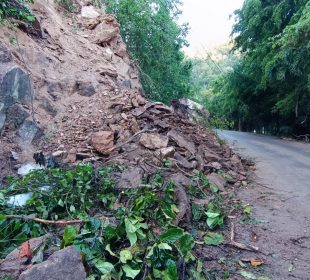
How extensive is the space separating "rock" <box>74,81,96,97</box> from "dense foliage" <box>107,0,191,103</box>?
3994 millimetres

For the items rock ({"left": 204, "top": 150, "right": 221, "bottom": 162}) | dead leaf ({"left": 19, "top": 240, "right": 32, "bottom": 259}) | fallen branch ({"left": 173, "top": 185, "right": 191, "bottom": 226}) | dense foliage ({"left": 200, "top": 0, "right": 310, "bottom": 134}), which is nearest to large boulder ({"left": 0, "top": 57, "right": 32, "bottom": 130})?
fallen branch ({"left": 173, "top": 185, "right": 191, "bottom": 226})

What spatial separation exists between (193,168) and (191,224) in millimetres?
1831

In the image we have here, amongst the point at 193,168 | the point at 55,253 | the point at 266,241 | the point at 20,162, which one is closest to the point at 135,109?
the point at 193,168

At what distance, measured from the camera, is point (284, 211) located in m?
5.21

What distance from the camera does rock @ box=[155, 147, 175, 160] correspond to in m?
5.78

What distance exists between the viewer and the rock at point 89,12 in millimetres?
10304

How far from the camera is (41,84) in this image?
6.94 metres

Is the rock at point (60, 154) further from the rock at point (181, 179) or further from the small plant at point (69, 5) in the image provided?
the small plant at point (69, 5)

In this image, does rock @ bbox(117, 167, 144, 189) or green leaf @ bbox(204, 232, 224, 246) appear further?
rock @ bbox(117, 167, 144, 189)

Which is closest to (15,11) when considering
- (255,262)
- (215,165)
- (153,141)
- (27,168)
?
(27,168)

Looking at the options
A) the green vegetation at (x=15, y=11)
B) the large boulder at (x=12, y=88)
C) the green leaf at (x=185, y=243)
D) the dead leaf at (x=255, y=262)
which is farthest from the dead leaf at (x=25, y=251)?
the green vegetation at (x=15, y=11)

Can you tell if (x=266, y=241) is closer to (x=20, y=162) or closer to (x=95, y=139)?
(x=95, y=139)

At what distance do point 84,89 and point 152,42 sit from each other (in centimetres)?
549

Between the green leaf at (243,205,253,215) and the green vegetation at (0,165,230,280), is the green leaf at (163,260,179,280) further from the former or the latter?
the green leaf at (243,205,253,215)
